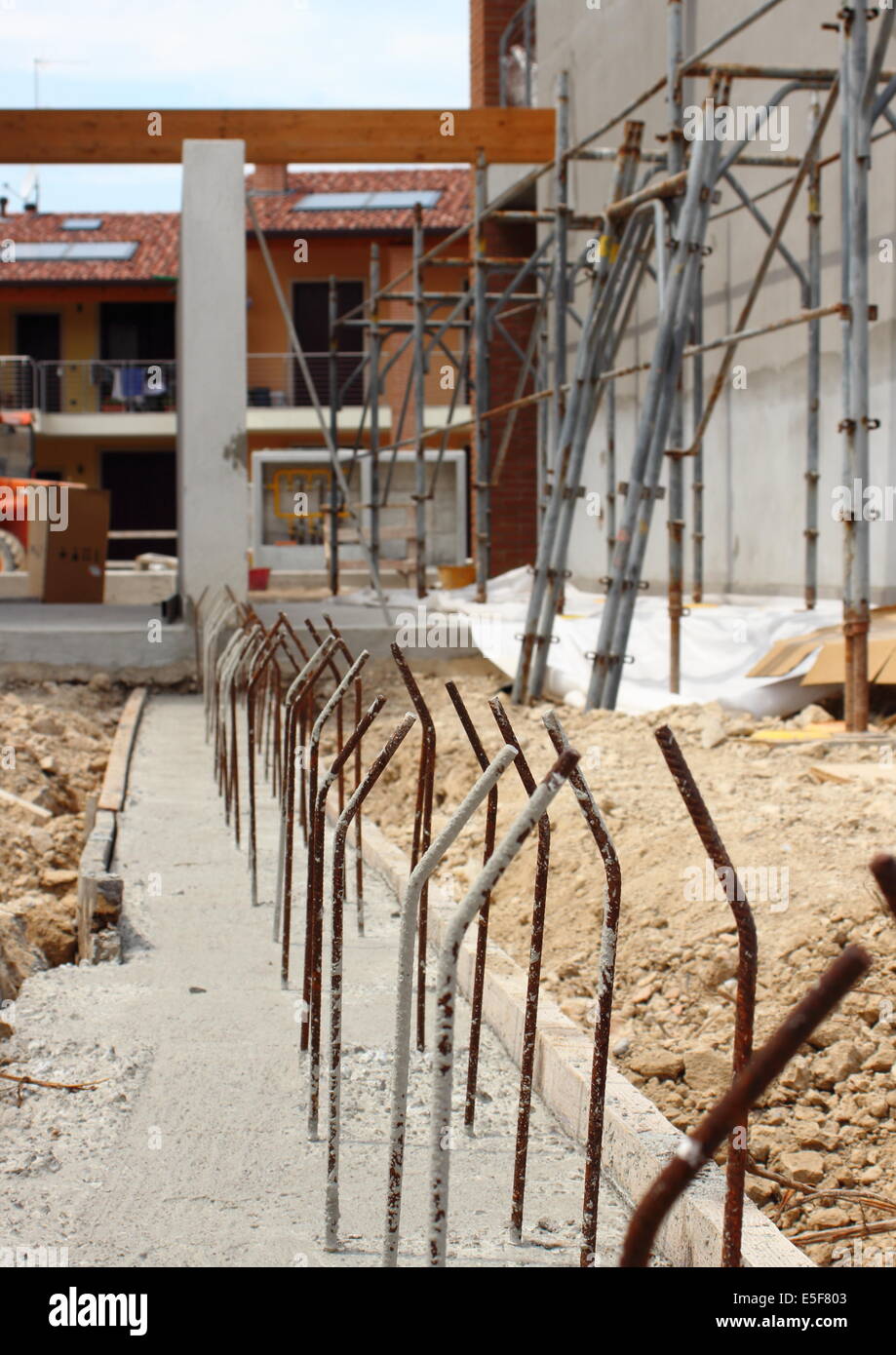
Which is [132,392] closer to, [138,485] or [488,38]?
[138,485]

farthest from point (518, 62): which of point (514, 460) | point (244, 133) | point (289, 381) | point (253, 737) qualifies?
point (253, 737)

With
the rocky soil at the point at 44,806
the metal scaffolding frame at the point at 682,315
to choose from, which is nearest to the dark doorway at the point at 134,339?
the metal scaffolding frame at the point at 682,315

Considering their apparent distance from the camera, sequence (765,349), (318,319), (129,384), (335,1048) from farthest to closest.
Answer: (318,319) < (129,384) < (765,349) < (335,1048)

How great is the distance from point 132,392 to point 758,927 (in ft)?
90.0

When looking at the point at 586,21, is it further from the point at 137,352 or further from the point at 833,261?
the point at 137,352

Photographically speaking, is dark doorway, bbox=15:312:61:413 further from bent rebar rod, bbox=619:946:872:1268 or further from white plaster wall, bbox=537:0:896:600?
bent rebar rod, bbox=619:946:872:1268

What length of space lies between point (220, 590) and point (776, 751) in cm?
566

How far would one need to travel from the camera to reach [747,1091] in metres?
1.07

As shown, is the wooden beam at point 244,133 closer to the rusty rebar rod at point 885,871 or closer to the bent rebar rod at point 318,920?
the bent rebar rod at point 318,920

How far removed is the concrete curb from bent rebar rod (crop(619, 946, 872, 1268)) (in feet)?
4.37

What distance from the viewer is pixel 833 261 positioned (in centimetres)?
951

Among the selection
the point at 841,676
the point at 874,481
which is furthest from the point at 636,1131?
the point at 874,481

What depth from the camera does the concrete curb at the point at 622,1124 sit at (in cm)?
247

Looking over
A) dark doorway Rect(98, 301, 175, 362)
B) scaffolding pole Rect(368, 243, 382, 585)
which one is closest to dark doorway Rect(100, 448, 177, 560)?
dark doorway Rect(98, 301, 175, 362)
